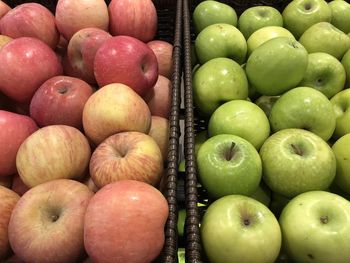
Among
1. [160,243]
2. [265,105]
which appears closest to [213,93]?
[265,105]

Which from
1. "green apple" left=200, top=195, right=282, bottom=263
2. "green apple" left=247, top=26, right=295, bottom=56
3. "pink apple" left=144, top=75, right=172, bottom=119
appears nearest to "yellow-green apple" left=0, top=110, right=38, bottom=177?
"pink apple" left=144, top=75, right=172, bottom=119

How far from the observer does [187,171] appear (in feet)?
2.22

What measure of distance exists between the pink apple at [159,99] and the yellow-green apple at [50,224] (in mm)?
370

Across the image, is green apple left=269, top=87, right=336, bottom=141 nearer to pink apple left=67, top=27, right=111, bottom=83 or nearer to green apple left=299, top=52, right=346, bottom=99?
green apple left=299, top=52, right=346, bottom=99

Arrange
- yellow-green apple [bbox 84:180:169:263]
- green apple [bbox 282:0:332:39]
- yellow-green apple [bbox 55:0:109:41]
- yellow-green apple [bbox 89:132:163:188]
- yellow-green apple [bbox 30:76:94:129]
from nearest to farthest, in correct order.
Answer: yellow-green apple [bbox 84:180:169:263]
yellow-green apple [bbox 89:132:163:188]
yellow-green apple [bbox 30:76:94:129]
yellow-green apple [bbox 55:0:109:41]
green apple [bbox 282:0:332:39]

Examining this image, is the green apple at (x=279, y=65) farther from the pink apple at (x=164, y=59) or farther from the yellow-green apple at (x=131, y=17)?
the yellow-green apple at (x=131, y=17)

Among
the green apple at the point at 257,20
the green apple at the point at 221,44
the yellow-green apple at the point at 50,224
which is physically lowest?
the yellow-green apple at the point at 50,224

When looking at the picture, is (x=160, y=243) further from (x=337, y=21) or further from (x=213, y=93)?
(x=337, y=21)

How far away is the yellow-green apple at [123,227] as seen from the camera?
513mm

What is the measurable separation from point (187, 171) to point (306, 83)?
49cm

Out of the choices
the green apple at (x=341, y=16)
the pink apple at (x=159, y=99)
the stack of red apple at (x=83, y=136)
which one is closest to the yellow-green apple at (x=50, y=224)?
the stack of red apple at (x=83, y=136)

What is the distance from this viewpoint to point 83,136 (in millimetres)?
734

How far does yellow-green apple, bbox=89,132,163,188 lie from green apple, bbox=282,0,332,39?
796mm

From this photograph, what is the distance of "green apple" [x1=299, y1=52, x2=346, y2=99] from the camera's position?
0.93m
